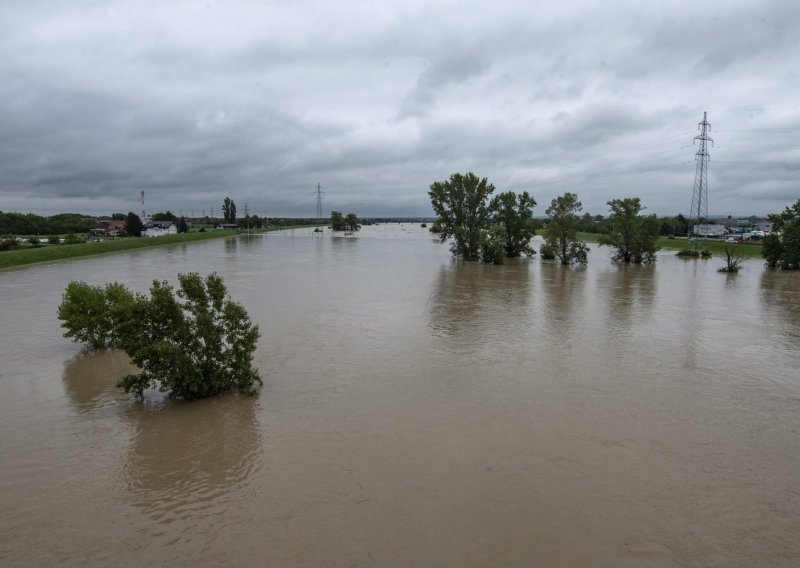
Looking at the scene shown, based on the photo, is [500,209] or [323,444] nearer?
[323,444]

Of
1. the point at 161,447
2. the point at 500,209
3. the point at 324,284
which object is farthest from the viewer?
the point at 500,209

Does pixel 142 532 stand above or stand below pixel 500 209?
below

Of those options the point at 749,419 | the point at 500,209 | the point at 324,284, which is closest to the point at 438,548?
the point at 749,419

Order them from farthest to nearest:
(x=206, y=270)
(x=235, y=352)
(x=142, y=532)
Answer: (x=206, y=270) → (x=235, y=352) → (x=142, y=532)

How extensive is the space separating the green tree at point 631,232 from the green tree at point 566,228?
3.47m

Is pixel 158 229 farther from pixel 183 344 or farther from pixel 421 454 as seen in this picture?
pixel 421 454

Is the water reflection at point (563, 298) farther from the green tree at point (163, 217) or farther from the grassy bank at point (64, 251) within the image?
the green tree at point (163, 217)

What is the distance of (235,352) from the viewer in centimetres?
1075

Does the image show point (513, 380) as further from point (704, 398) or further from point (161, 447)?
point (161, 447)

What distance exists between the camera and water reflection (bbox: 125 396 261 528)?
6.73m

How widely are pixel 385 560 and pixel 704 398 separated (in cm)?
849

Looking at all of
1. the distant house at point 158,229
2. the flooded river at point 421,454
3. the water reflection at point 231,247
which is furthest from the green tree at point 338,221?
the flooded river at point 421,454

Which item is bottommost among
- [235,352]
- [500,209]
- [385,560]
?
[385,560]

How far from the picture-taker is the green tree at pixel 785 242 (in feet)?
137
